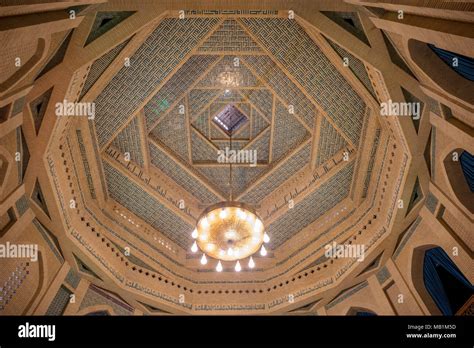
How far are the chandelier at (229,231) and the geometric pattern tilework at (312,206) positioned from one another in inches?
121

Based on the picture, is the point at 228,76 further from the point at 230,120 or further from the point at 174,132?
the point at 174,132

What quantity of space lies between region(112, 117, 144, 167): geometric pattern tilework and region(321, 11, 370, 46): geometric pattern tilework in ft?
15.3

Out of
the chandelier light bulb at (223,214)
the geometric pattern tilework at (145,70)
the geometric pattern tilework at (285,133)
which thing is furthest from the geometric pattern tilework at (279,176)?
the geometric pattern tilework at (145,70)

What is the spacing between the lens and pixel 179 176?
10.3 meters

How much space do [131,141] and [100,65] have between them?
234 centimetres

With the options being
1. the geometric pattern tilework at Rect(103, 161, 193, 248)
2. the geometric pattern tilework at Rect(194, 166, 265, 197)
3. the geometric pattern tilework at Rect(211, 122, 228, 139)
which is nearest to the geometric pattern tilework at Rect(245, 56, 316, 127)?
the geometric pattern tilework at Rect(211, 122, 228, 139)

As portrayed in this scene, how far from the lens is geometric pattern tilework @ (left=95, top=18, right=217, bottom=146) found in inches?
309

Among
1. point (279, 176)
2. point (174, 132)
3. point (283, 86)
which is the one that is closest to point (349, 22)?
point (283, 86)

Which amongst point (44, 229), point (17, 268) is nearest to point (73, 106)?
point (44, 229)

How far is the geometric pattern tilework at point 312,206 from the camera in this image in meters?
9.88

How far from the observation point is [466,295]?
704 centimetres

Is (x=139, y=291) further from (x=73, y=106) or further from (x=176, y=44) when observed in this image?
(x=176, y=44)
